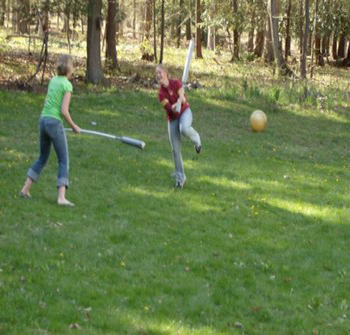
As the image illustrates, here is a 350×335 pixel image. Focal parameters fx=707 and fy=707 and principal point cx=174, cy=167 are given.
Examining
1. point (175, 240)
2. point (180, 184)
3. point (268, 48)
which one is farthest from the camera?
point (268, 48)

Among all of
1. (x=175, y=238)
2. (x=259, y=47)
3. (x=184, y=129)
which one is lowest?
(x=175, y=238)

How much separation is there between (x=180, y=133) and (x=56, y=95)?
2601 mm

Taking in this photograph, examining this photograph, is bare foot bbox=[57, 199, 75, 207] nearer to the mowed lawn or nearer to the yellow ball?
the mowed lawn

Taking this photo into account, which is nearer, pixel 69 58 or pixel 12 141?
pixel 69 58

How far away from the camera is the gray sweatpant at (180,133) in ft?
35.3

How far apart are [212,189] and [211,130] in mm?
6052

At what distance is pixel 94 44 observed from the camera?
77.5 ft

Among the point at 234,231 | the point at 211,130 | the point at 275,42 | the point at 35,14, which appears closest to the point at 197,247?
the point at 234,231

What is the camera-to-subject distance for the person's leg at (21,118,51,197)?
9.33 meters

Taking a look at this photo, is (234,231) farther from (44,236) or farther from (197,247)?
(44,236)

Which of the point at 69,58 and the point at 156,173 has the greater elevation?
the point at 69,58

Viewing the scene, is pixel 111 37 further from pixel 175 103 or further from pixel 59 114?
pixel 59 114

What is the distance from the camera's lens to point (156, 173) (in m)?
12.5

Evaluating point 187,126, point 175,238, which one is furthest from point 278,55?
point 175,238
